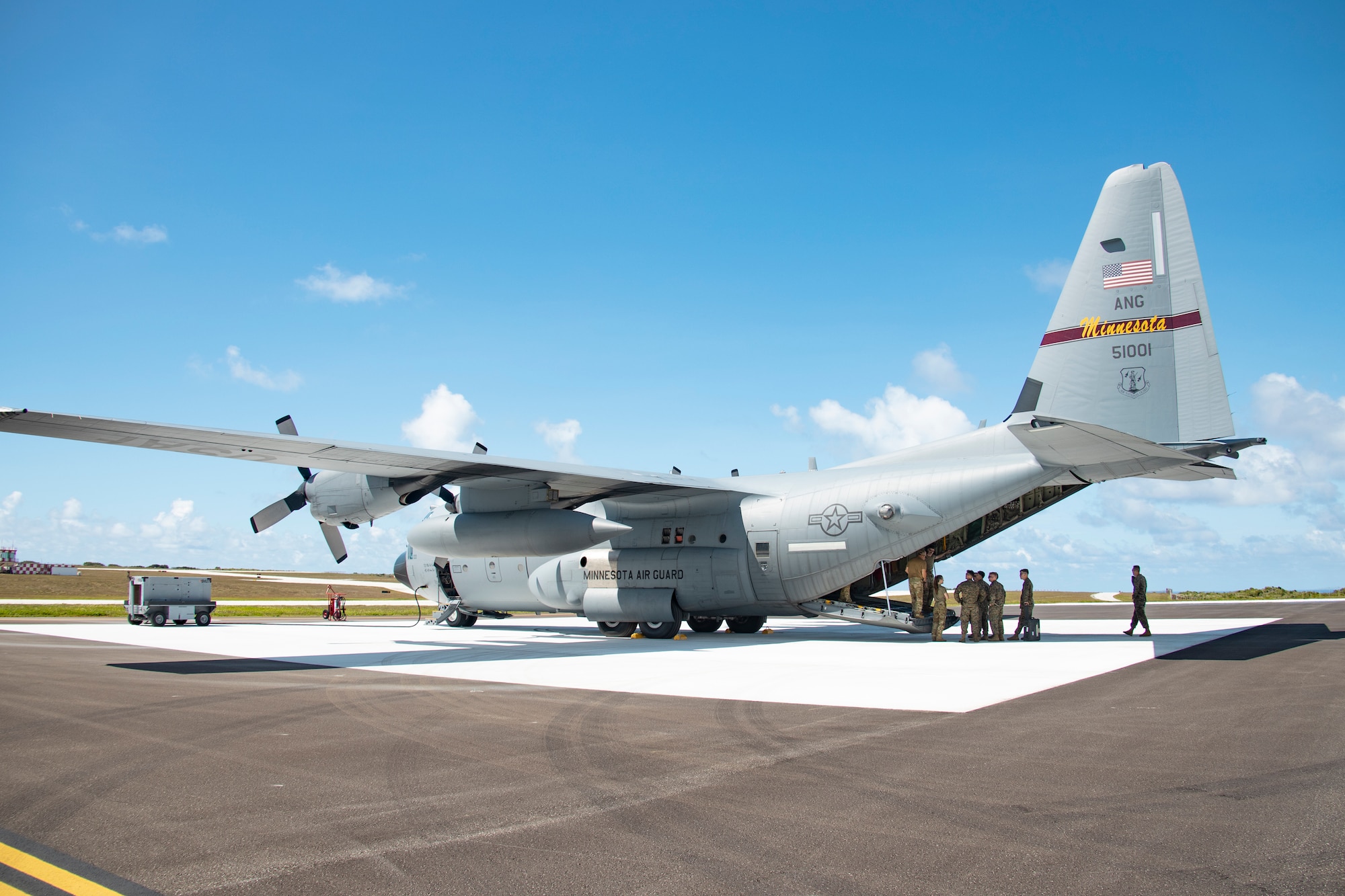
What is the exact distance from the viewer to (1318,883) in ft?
11.6

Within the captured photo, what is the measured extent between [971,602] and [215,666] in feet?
44.7

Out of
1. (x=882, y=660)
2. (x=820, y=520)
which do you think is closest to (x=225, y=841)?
(x=882, y=660)

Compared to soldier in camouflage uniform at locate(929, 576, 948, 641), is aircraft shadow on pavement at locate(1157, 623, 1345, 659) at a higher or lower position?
lower

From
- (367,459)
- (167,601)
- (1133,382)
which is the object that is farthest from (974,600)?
(167,601)

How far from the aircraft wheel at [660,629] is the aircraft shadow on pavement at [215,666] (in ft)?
24.1

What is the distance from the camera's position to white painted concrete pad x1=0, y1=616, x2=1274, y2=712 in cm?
998

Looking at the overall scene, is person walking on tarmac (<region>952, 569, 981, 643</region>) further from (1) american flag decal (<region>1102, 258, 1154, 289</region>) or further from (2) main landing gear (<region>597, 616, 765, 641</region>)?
(1) american flag decal (<region>1102, 258, 1154, 289</region>)

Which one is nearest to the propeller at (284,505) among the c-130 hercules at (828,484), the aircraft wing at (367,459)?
the c-130 hercules at (828,484)

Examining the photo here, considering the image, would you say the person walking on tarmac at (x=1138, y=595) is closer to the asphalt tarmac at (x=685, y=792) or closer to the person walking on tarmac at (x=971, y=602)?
the person walking on tarmac at (x=971, y=602)

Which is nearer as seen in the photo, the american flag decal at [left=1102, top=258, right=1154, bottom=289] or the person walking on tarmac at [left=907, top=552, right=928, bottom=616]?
the american flag decal at [left=1102, top=258, right=1154, bottom=289]

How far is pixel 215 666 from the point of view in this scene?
42.6 ft

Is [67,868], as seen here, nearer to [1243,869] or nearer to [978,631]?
[1243,869]

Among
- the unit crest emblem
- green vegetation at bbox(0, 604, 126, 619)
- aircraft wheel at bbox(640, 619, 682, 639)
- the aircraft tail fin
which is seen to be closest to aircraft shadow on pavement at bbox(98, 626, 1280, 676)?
aircraft wheel at bbox(640, 619, 682, 639)

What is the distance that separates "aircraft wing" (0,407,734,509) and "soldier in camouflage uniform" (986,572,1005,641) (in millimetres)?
5659
